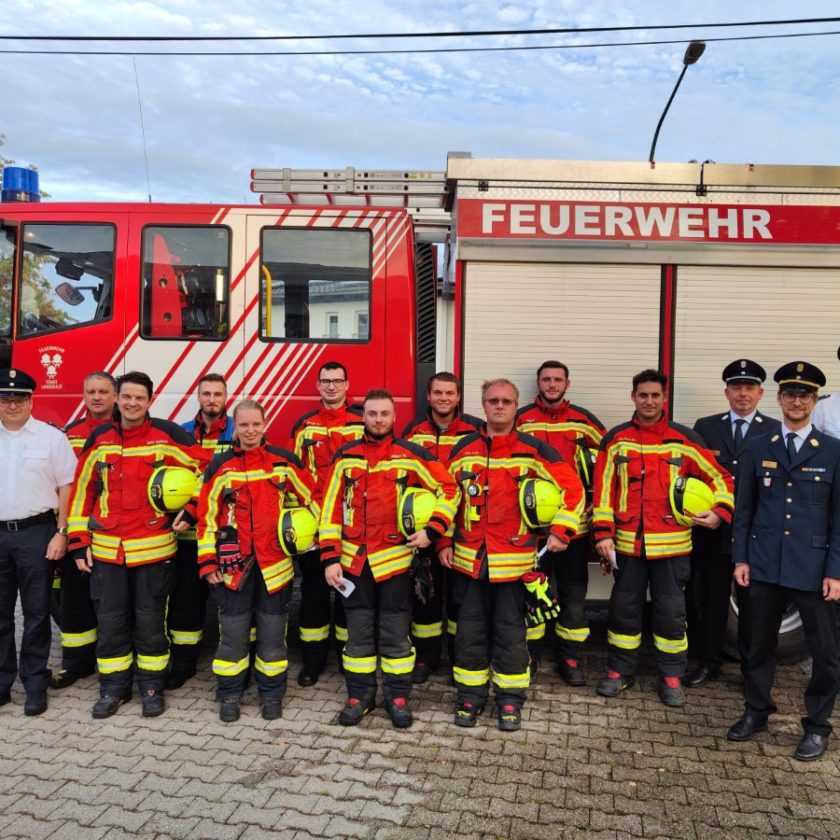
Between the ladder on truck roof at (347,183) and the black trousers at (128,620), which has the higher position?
the ladder on truck roof at (347,183)

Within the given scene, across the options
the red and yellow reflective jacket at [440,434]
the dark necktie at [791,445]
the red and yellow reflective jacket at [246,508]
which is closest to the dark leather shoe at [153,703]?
the red and yellow reflective jacket at [246,508]

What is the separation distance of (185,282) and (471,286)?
1.87m

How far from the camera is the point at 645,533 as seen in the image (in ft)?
12.6

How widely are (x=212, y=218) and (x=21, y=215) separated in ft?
4.06

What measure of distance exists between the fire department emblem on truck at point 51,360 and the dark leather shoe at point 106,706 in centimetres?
202

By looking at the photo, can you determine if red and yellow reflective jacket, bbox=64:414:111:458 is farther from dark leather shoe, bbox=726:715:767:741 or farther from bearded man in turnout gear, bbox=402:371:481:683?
dark leather shoe, bbox=726:715:767:741

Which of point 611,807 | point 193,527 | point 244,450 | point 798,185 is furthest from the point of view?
point 798,185

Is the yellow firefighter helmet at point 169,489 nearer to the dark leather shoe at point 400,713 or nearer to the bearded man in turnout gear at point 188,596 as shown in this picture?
the bearded man in turnout gear at point 188,596

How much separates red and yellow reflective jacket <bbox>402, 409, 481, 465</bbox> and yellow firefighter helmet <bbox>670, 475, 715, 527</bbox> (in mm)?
1166

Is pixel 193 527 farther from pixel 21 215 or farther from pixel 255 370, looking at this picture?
Answer: pixel 21 215

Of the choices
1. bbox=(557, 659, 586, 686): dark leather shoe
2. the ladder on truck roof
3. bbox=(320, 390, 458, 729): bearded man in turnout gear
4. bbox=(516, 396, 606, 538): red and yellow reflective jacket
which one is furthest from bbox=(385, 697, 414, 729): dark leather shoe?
the ladder on truck roof

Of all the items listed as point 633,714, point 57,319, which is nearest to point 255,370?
point 57,319

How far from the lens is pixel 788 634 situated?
4305 mm

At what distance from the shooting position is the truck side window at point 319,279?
4.52 meters
